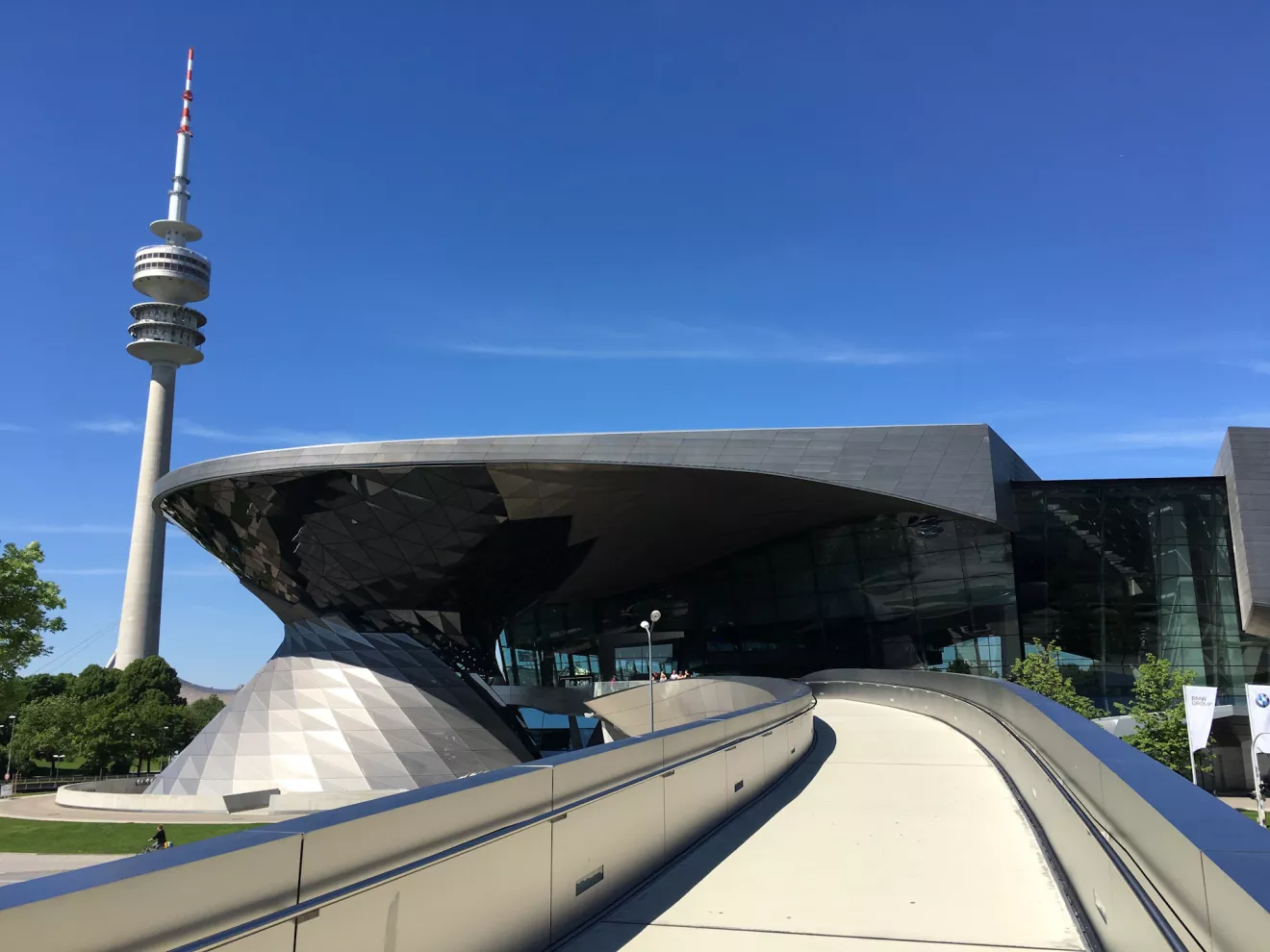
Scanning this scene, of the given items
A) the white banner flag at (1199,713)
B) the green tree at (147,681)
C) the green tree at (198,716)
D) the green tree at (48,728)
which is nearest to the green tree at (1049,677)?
the white banner flag at (1199,713)

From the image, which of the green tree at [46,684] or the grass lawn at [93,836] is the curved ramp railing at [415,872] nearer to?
the grass lawn at [93,836]

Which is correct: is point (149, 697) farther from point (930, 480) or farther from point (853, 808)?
point (853, 808)

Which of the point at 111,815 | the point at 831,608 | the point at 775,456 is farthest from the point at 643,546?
the point at 111,815

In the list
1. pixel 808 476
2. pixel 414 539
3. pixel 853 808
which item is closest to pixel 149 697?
pixel 414 539

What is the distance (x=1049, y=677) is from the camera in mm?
34031

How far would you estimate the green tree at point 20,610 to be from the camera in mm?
31469

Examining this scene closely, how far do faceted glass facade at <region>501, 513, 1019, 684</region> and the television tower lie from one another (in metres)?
64.2

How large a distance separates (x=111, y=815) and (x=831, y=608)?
102 feet

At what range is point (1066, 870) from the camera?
5.86 metres

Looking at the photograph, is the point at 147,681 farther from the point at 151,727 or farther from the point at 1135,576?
the point at 1135,576

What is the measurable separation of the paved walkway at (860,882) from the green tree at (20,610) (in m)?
31.7

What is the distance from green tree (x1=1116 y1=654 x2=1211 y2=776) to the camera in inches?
1222

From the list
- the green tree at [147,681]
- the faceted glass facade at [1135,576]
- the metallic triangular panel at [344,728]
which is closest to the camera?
the metallic triangular panel at [344,728]

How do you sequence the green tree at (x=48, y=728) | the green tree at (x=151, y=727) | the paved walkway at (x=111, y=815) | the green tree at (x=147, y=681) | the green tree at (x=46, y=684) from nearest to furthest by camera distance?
the paved walkway at (x=111, y=815) → the green tree at (x=151, y=727) → the green tree at (x=48, y=728) → the green tree at (x=147, y=681) → the green tree at (x=46, y=684)
